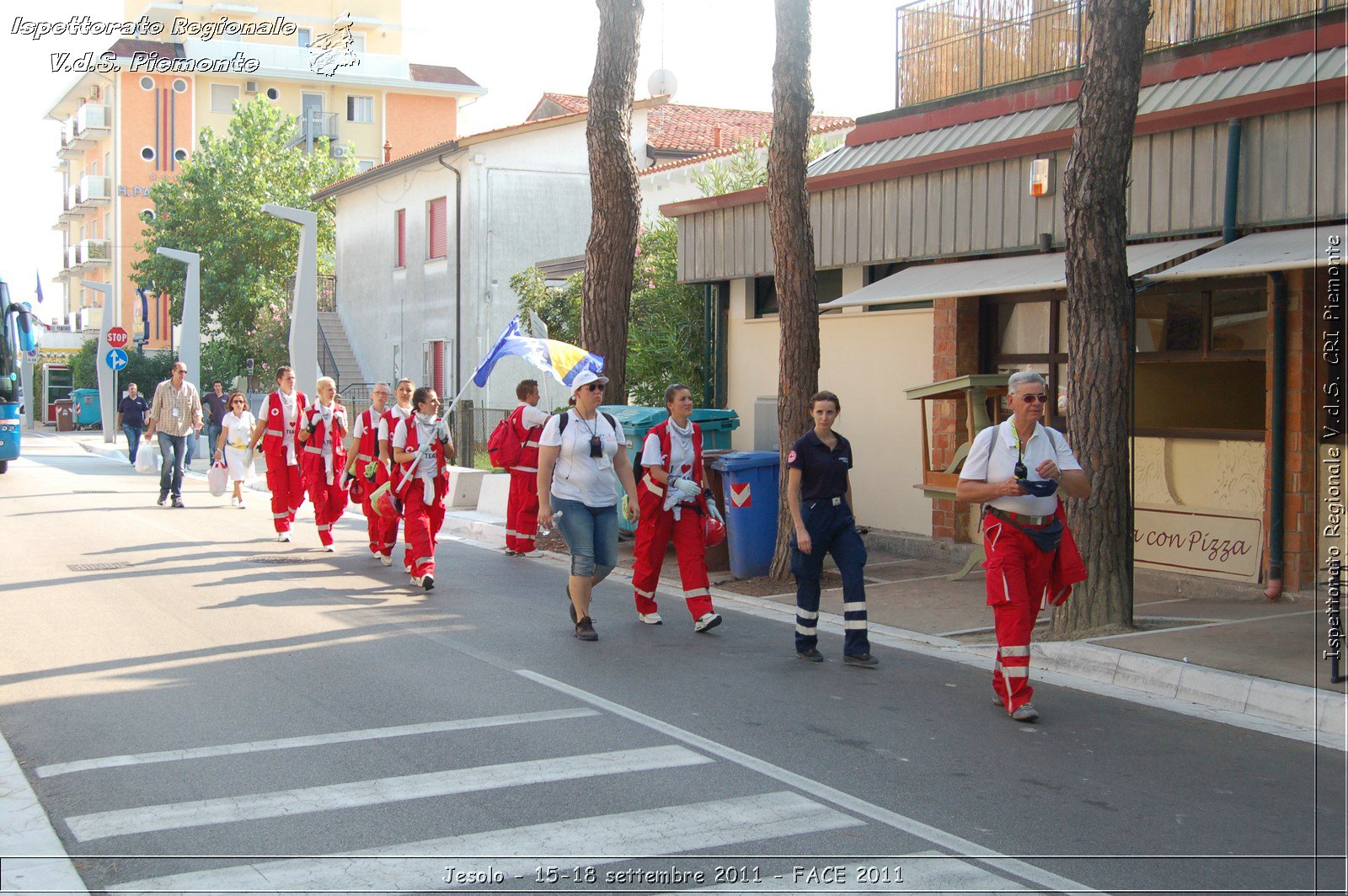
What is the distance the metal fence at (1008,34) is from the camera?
12070mm

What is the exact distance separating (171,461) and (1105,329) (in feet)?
43.6

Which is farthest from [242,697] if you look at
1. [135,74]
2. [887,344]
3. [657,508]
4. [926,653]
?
[135,74]

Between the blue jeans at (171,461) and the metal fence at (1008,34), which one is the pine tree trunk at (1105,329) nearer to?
the metal fence at (1008,34)


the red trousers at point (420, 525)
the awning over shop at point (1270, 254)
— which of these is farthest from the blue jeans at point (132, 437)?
the awning over shop at point (1270, 254)

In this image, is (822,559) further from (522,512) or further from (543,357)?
(543,357)

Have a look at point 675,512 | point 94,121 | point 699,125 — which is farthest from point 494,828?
point 94,121

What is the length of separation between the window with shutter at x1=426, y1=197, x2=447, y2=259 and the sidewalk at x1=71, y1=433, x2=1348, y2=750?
2236cm

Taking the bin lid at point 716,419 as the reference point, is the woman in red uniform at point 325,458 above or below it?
below

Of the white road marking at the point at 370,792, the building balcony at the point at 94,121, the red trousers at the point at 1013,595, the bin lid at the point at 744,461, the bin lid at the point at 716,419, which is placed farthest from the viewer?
the building balcony at the point at 94,121

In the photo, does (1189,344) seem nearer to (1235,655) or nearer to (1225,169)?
(1225,169)

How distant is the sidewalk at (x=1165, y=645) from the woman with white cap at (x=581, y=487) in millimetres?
1840

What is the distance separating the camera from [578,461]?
355 inches

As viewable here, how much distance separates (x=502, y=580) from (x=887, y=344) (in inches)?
199

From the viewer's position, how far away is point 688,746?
6.18m
